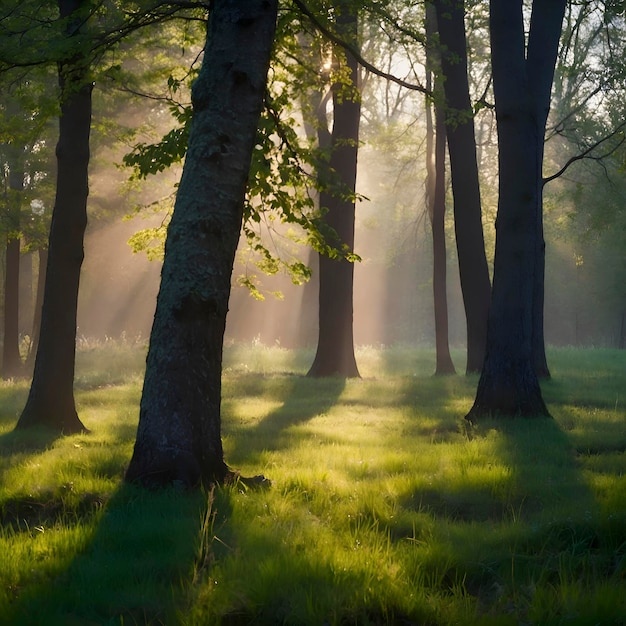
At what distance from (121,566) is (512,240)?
8235 mm

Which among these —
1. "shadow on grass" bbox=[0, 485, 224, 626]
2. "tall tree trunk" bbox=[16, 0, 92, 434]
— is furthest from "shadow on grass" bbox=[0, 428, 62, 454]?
"shadow on grass" bbox=[0, 485, 224, 626]

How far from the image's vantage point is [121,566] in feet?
14.0

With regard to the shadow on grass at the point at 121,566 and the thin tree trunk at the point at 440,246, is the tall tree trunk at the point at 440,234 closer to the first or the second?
the thin tree trunk at the point at 440,246

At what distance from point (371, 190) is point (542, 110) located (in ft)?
151

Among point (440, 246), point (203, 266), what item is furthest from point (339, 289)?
point (203, 266)

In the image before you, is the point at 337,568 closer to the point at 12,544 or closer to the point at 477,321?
the point at 12,544

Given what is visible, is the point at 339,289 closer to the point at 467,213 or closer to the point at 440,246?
the point at 467,213

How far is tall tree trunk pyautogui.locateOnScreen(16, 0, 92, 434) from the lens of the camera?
A: 10.4m

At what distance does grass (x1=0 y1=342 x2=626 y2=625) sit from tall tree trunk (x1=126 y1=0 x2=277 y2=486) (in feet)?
1.63

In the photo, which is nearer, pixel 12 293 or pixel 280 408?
pixel 280 408

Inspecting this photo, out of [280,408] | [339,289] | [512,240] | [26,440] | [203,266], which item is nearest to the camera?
[203,266]

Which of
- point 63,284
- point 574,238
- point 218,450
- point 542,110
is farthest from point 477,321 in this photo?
point 574,238

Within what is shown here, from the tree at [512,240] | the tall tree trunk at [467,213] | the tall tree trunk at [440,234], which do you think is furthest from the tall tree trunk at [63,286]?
the tall tree trunk at [440,234]

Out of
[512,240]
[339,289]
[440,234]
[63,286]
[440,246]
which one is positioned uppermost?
[440,234]
